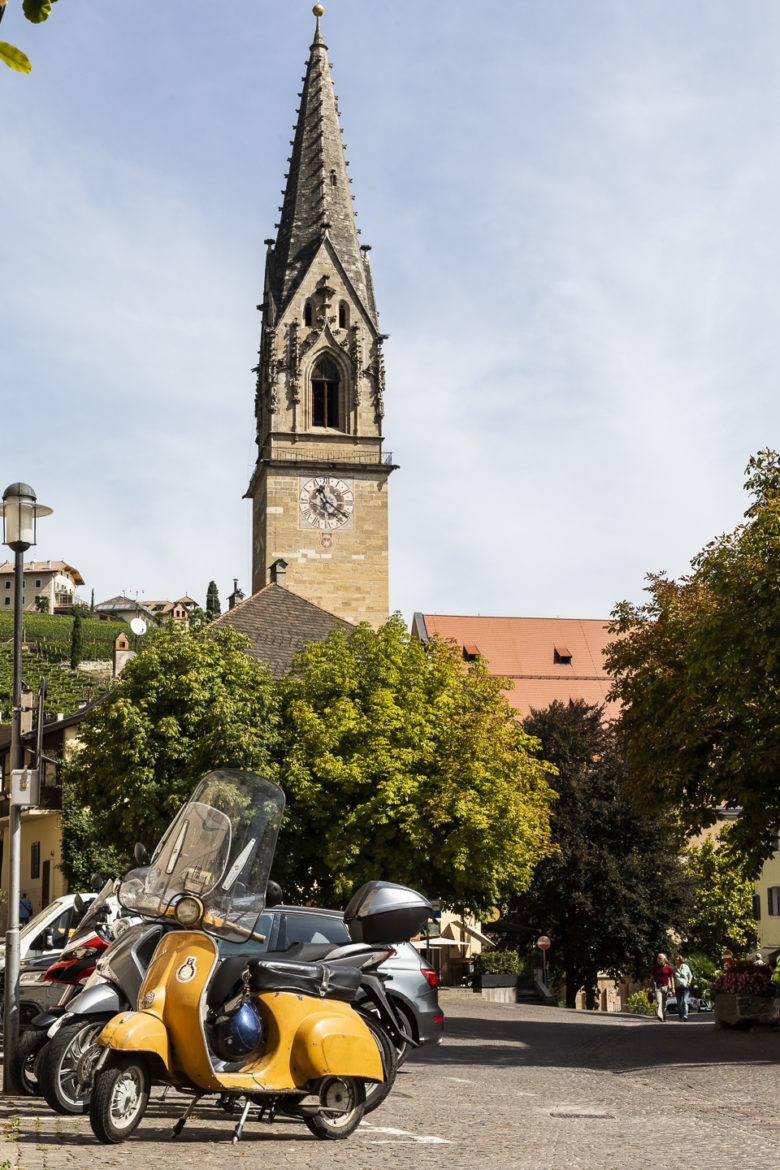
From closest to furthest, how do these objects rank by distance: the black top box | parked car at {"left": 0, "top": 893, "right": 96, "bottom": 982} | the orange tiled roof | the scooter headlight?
the scooter headlight, the black top box, parked car at {"left": 0, "top": 893, "right": 96, "bottom": 982}, the orange tiled roof

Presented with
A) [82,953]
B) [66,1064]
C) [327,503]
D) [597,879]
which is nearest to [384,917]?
[66,1064]

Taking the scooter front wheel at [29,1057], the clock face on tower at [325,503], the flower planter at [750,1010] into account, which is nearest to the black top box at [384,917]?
the scooter front wheel at [29,1057]

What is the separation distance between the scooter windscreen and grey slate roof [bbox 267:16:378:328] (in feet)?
161

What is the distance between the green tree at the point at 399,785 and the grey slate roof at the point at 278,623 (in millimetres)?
9666

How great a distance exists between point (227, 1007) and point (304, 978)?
26.3 inches

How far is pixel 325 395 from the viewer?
56312mm

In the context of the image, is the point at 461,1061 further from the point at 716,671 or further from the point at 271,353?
the point at 271,353

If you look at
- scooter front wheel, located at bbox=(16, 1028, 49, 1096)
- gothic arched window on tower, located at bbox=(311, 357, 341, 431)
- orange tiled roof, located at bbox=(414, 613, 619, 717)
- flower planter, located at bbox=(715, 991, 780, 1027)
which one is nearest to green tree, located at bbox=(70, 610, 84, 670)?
orange tiled roof, located at bbox=(414, 613, 619, 717)

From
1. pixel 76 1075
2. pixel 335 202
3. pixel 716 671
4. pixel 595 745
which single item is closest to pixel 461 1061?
pixel 716 671

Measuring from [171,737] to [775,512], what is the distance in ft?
44.8

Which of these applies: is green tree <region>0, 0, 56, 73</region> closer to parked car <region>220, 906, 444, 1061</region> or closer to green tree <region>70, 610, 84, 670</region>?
parked car <region>220, 906, 444, 1061</region>

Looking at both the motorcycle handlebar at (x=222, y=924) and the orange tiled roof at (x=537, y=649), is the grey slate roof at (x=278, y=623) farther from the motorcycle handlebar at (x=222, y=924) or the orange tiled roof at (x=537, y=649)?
the motorcycle handlebar at (x=222, y=924)

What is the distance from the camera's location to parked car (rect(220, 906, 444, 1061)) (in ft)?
40.4

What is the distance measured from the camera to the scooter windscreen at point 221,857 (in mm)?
8438
